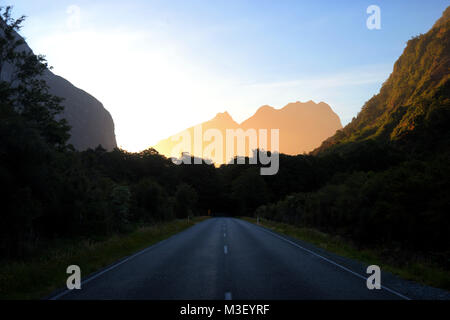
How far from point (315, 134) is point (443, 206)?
159 m

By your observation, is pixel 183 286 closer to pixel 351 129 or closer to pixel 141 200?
pixel 141 200

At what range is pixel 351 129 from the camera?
12644 cm

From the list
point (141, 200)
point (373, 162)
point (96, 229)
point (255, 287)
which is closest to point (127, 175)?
point (141, 200)

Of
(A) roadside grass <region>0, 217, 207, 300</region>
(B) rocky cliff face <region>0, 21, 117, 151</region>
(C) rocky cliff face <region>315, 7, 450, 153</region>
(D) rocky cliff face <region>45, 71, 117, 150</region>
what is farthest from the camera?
(D) rocky cliff face <region>45, 71, 117, 150</region>

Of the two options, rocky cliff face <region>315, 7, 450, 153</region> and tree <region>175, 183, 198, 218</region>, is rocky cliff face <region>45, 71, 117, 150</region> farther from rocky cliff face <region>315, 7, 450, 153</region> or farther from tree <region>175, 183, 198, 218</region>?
rocky cliff face <region>315, 7, 450, 153</region>

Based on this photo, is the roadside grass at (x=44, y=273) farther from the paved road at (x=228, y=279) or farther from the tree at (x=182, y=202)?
the tree at (x=182, y=202)

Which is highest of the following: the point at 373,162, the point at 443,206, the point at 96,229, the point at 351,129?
the point at 351,129

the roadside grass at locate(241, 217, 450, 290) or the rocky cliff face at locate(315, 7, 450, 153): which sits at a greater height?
the rocky cliff face at locate(315, 7, 450, 153)

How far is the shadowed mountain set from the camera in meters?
148

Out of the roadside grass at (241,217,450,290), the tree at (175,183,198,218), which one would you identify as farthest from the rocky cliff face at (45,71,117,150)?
the roadside grass at (241,217,450,290)

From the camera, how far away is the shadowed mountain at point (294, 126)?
485ft
